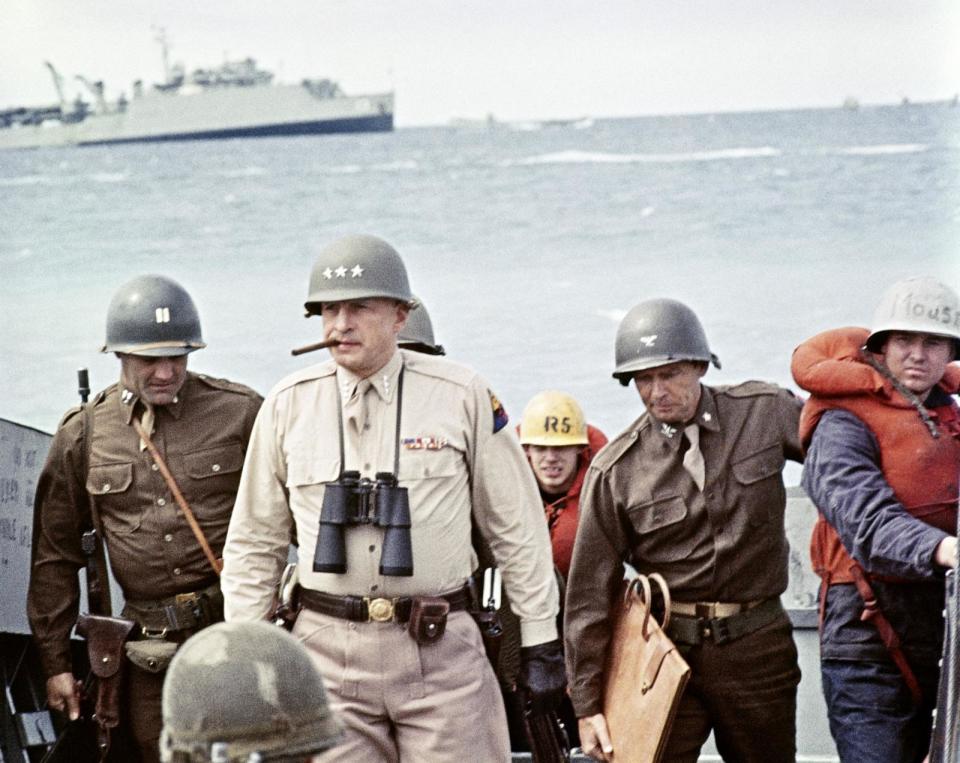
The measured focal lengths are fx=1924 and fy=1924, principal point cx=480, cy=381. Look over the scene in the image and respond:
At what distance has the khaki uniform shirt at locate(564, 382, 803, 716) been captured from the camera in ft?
16.7

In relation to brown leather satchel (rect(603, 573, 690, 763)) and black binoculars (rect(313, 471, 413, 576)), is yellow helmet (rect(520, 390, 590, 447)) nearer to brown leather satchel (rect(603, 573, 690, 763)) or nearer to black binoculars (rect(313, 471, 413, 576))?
brown leather satchel (rect(603, 573, 690, 763))

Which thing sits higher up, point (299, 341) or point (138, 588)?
point (138, 588)

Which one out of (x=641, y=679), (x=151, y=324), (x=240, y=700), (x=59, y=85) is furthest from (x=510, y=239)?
(x=240, y=700)

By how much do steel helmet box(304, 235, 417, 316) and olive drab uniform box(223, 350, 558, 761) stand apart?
195mm

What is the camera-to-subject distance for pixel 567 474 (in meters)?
6.34

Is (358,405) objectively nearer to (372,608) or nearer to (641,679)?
(372,608)

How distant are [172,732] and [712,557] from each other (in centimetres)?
274

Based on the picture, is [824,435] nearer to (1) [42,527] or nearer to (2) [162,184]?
(1) [42,527]

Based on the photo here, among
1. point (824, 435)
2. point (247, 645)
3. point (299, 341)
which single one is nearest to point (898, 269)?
point (299, 341)

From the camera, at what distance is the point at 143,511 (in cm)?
554

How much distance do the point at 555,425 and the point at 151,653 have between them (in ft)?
5.20

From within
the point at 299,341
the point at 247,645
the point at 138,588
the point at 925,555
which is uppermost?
the point at 247,645

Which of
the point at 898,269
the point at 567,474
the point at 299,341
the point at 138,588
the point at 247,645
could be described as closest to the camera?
the point at 247,645

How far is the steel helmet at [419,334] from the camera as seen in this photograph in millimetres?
6121
